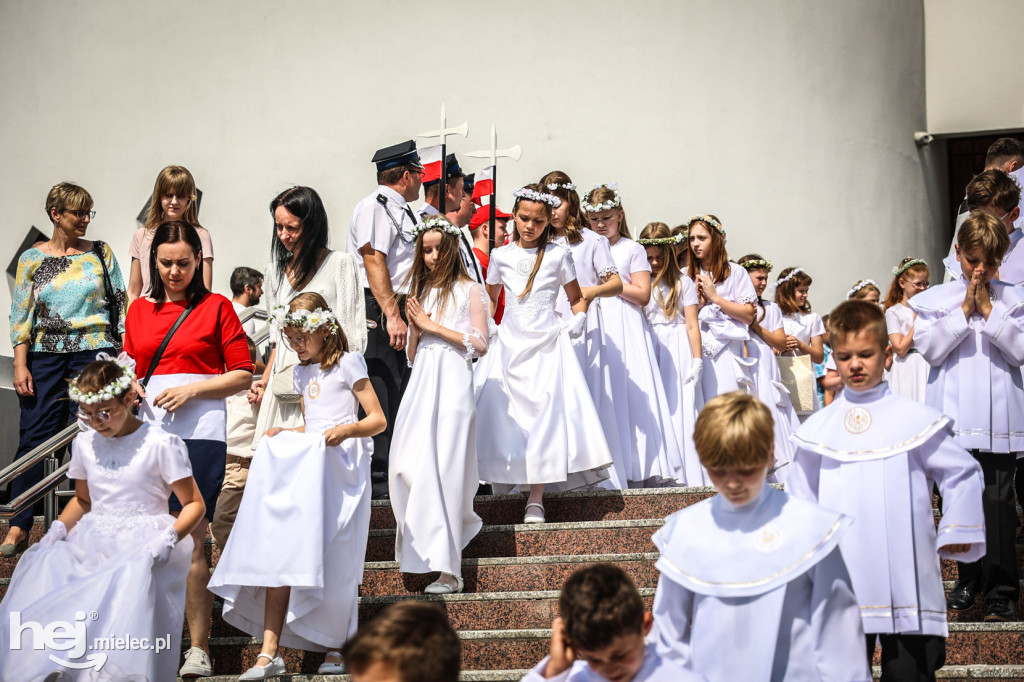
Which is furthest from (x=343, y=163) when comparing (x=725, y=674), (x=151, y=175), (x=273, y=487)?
(x=725, y=674)

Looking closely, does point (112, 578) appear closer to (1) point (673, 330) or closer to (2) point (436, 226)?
(2) point (436, 226)

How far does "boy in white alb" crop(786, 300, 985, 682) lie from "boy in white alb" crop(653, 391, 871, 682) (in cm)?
80

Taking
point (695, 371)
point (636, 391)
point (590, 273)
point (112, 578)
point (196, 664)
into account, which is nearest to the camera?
point (112, 578)

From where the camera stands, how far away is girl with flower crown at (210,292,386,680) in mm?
5410

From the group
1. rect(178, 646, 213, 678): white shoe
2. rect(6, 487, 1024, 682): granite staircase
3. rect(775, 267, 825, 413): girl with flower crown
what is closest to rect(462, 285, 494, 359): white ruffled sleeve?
rect(6, 487, 1024, 682): granite staircase

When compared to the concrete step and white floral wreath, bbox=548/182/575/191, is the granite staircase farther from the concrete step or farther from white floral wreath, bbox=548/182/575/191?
white floral wreath, bbox=548/182/575/191

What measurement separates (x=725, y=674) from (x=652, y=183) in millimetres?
9992

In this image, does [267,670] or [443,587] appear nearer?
[267,670]

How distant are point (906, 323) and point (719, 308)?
1617mm

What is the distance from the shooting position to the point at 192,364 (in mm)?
5766

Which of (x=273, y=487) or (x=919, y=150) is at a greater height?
(x=919, y=150)

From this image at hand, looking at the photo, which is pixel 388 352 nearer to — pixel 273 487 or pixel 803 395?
pixel 273 487

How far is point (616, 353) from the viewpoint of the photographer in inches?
317

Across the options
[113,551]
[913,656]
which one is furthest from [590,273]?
[913,656]
